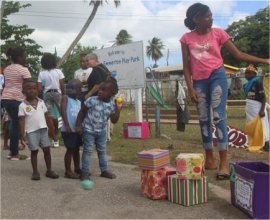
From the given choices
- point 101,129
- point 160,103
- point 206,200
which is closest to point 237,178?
point 206,200

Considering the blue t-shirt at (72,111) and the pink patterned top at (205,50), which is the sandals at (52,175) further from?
the pink patterned top at (205,50)

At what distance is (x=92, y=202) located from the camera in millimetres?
4688

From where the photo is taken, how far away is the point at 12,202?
4754 millimetres

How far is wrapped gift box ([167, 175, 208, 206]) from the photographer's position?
14.7 feet

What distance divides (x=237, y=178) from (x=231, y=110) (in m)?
15.1

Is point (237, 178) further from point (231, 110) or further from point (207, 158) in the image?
point (231, 110)

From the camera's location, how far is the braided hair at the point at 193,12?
18.4 feet

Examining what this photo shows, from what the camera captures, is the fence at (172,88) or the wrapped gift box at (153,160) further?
the fence at (172,88)

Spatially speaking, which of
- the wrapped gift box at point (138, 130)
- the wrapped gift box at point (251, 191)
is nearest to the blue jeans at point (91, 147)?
the wrapped gift box at point (251, 191)

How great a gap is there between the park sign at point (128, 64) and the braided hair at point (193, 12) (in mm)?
4516

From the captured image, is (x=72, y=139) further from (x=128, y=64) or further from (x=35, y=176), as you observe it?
(x=128, y=64)

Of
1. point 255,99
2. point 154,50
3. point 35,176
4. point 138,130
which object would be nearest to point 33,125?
point 35,176

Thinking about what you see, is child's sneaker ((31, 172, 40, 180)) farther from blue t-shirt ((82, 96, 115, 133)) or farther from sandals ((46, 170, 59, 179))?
blue t-shirt ((82, 96, 115, 133))

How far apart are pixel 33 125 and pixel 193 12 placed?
2491 mm
